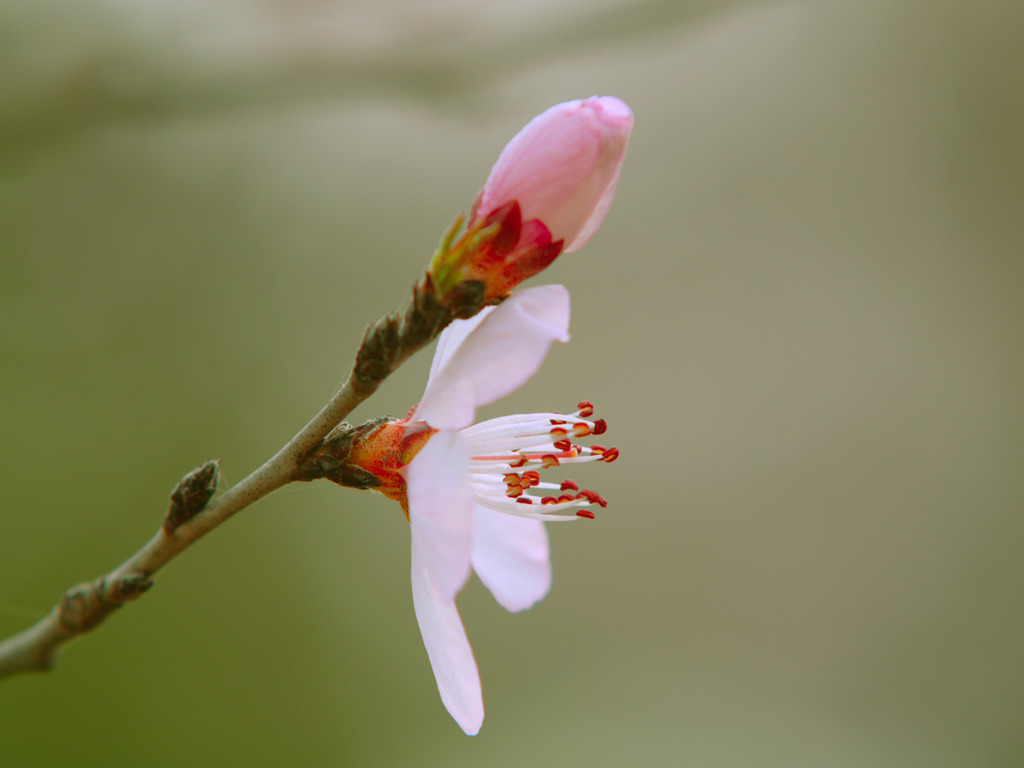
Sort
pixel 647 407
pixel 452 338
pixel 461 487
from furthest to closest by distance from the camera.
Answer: pixel 647 407 < pixel 452 338 < pixel 461 487

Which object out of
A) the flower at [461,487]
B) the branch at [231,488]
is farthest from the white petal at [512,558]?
the branch at [231,488]

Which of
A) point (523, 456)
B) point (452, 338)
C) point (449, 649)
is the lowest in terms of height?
point (449, 649)

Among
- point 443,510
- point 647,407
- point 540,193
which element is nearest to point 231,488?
point 443,510

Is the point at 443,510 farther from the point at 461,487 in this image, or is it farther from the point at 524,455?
the point at 524,455

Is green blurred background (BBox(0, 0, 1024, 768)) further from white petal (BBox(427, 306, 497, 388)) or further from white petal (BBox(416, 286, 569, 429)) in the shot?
white petal (BBox(416, 286, 569, 429))

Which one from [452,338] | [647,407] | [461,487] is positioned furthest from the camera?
[647,407]

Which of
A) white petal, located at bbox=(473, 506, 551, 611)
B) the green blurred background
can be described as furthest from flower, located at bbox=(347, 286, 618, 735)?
the green blurred background

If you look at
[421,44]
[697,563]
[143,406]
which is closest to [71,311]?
[143,406]

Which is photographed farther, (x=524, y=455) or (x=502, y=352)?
(x=524, y=455)
